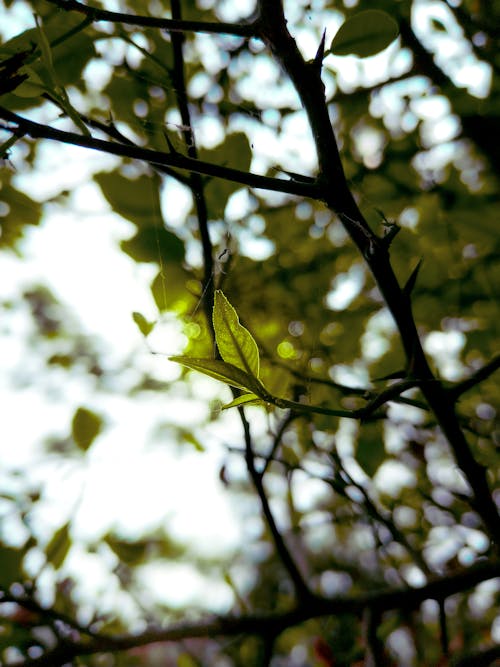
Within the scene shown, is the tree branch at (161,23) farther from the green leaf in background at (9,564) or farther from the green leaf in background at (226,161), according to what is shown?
the green leaf in background at (9,564)

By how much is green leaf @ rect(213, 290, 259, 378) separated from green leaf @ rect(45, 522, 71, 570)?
19.7 inches

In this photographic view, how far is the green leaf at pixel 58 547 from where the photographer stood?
75 centimetres

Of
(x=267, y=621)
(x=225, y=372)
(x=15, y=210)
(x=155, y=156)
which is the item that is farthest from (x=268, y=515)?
(x=15, y=210)

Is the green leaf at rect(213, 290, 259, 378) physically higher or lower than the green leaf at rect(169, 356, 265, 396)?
higher

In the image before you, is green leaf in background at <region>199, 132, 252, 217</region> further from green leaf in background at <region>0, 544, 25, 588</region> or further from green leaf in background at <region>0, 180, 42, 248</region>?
green leaf in background at <region>0, 544, 25, 588</region>

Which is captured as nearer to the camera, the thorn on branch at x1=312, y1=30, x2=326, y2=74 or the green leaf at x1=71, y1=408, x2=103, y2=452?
the thorn on branch at x1=312, y1=30, x2=326, y2=74

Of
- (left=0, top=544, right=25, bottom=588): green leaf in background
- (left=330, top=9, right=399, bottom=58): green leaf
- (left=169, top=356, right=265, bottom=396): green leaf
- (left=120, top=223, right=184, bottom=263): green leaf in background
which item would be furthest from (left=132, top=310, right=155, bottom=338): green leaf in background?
(left=0, top=544, right=25, bottom=588): green leaf in background

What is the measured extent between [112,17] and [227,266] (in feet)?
0.89

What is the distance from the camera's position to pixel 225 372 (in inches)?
13.9

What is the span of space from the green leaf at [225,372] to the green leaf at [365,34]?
0.32 m

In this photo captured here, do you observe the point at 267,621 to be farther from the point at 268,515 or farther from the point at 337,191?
the point at 337,191

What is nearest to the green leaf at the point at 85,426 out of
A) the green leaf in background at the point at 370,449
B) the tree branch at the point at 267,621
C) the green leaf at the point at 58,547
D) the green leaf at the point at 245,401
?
the green leaf at the point at 58,547

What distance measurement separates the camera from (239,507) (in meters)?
2.84

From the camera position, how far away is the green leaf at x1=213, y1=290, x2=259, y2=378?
1.17 ft
